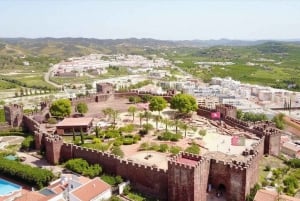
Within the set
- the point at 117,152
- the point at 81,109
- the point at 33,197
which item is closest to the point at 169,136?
the point at 117,152

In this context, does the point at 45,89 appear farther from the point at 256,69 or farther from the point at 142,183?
the point at 256,69

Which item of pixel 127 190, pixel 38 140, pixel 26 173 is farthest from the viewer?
pixel 38 140

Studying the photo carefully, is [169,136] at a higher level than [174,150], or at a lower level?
higher

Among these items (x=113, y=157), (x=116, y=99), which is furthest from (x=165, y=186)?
(x=116, y=99)

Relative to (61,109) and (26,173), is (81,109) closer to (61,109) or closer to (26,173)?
(61,109)

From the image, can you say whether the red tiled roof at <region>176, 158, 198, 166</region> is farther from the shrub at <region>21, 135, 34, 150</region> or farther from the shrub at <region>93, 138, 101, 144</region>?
the shrub at <region>21, 135, 34, 150</region>

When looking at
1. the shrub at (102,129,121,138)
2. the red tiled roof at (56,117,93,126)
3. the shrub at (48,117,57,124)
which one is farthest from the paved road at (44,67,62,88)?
the shrub at (102,129,121,138)

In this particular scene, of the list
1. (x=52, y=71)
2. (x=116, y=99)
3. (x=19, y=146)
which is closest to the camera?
(x=19, y=146)
